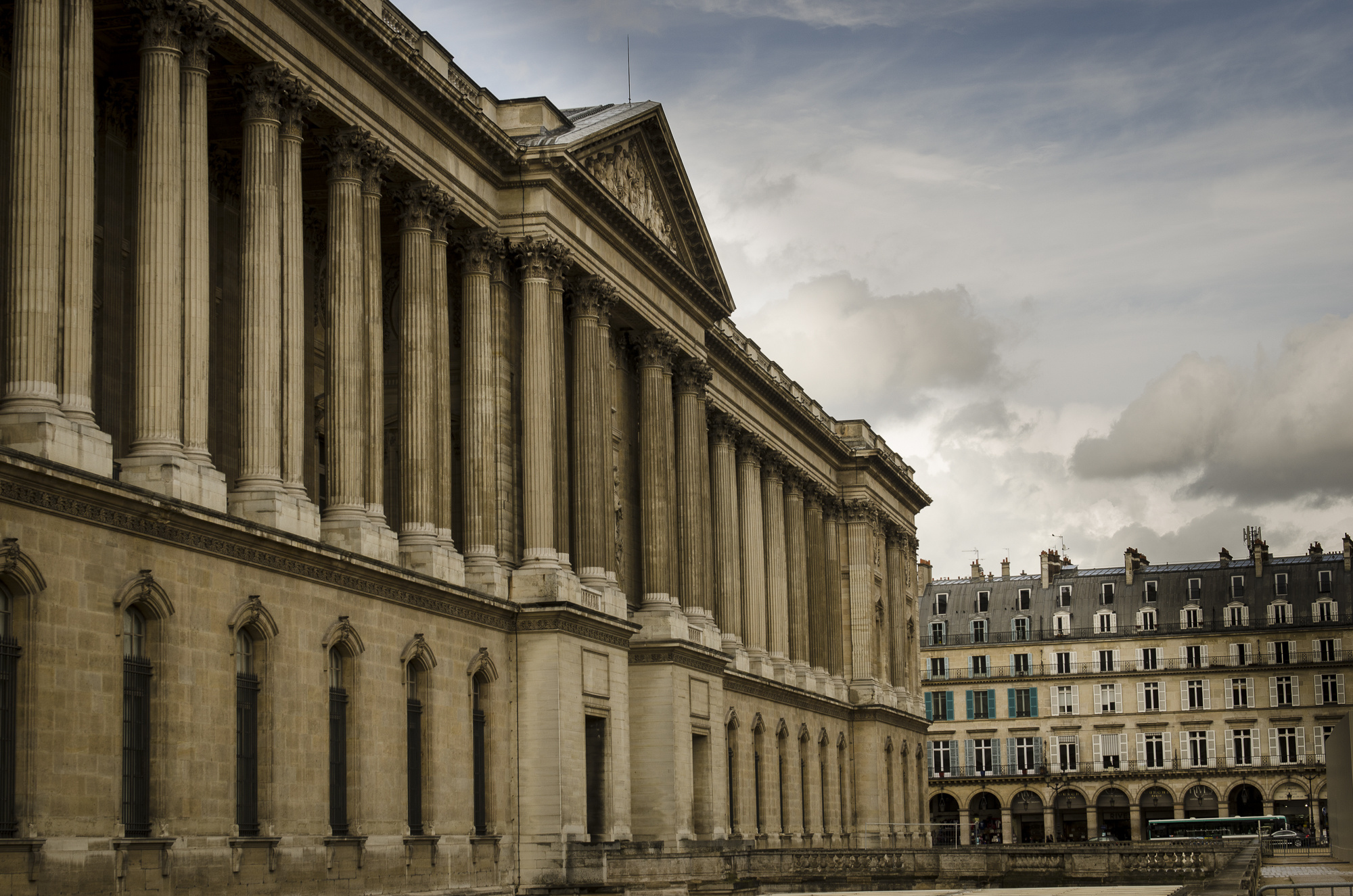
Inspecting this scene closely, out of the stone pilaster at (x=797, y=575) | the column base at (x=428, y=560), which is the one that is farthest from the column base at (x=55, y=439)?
the stone pilaster at (x=797, y=575)

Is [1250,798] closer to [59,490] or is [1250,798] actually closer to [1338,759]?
[1338,759]

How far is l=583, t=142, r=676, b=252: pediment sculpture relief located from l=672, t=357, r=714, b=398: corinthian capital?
389 cm

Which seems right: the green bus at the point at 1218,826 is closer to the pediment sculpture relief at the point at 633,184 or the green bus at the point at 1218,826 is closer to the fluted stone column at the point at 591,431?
Result: the pediment sculpture relief at the point at 633,184

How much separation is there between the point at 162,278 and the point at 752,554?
4176cm

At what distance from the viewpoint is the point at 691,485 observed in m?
60.3

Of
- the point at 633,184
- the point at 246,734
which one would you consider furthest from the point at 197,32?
the point at 633,184

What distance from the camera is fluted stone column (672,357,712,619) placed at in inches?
2350

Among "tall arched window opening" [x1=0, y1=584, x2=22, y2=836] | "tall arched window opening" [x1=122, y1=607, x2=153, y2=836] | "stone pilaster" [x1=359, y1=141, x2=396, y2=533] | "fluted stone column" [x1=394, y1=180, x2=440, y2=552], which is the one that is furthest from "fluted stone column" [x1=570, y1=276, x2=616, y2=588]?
"tall arched window opening" [x1=0, y1=584, x2=22, y2=836]

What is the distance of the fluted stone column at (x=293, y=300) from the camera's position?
37125mm

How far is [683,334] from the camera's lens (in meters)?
60.6

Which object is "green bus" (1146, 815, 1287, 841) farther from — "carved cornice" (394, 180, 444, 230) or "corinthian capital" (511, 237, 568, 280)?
"carved cornice" (394, 180, 444, 230)

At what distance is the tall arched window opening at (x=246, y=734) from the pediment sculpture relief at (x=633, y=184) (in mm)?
21222

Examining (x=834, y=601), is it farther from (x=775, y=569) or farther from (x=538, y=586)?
(x=538, y=586)

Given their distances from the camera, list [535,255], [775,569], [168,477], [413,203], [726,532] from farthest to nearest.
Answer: [775,569], [726,532], [535,255], [413,203], [168,477]
